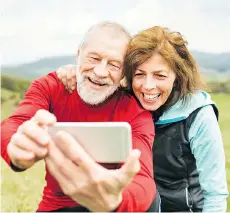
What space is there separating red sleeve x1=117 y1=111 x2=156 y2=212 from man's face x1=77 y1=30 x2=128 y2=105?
5.6 inches

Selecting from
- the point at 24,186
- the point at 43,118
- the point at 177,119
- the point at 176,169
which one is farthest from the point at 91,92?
the point at 24,186

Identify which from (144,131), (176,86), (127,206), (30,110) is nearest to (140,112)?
(144,131)

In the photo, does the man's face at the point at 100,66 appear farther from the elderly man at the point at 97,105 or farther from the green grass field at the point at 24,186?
the green grass field at the point at 24,186

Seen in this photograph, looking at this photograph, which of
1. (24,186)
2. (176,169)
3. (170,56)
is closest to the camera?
(170,56)

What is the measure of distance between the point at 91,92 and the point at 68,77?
0.14 m

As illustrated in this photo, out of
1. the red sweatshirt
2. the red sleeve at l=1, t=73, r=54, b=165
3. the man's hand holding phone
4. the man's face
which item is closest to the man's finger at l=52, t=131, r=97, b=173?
the man's hand holding phone

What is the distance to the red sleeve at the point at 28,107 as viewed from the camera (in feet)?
4.91

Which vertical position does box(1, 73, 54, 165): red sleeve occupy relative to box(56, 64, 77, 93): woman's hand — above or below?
below

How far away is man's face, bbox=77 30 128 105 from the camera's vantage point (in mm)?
1664

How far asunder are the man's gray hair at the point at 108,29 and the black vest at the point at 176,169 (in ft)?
1.19

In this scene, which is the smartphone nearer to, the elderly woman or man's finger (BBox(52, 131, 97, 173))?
man's finger (BBox(52, 131, 97, 173))

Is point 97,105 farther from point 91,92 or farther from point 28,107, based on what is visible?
point 28,107

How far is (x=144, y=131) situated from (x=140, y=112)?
0.10 metres

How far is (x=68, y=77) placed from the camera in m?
1.78
